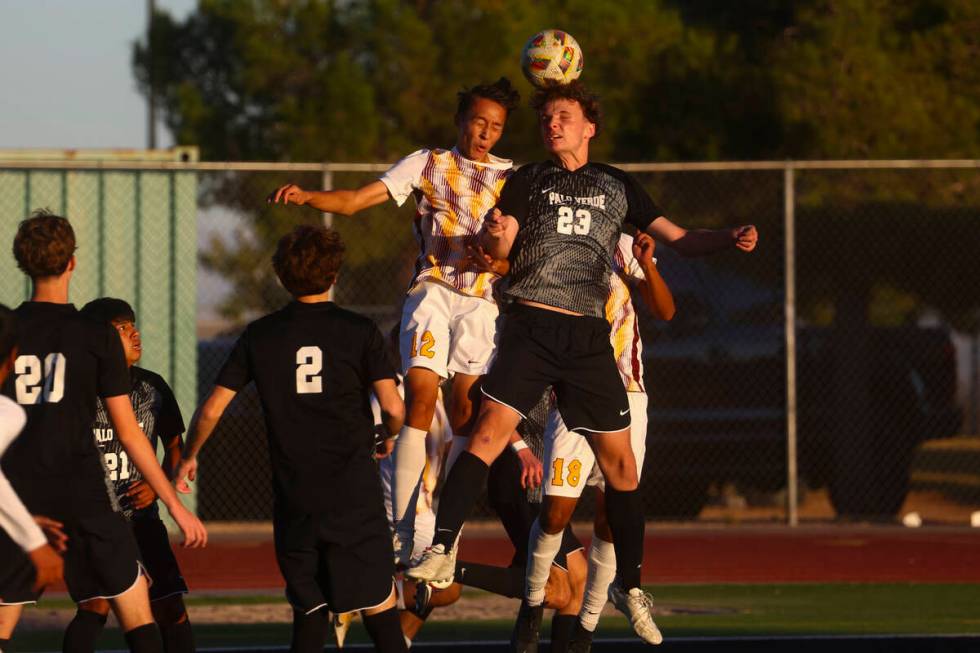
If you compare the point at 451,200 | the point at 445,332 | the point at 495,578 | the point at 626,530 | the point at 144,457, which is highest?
the point at 451,200

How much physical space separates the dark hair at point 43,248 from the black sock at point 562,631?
122 inches

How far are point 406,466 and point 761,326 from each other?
24.3 feet

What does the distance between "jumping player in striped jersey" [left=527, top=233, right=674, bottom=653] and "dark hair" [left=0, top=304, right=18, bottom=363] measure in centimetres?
315

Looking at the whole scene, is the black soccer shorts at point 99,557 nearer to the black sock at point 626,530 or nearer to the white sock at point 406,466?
the white sock at point 406,466

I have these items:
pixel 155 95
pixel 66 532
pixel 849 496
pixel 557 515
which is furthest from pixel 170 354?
pixel 155 95

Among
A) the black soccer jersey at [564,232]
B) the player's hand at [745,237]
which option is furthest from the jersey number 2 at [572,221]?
the player's hand at [745,237]

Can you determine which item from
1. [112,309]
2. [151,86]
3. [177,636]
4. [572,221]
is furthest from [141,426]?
[151,86]

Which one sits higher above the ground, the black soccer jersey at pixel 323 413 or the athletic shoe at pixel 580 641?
the black soccer jersey at pixel 323 413

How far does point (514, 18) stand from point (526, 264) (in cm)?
1372

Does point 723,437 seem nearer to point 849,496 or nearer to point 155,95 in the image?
point 849,496

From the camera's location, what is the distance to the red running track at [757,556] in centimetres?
1264

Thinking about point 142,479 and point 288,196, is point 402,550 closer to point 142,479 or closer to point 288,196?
point 142,479

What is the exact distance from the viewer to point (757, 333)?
1508 cm

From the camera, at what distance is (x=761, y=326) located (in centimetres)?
1509
